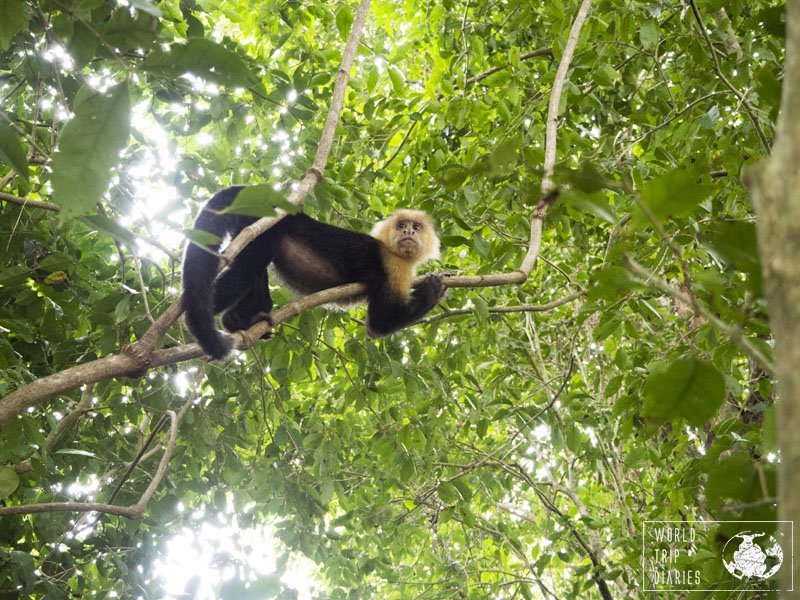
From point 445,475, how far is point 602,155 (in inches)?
133

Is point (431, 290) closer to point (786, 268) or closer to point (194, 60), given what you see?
point (194, 60)

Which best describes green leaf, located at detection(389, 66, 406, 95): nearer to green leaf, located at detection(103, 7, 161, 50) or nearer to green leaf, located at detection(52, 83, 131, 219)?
green leaf, located at detection(103, 7, 161, 50)

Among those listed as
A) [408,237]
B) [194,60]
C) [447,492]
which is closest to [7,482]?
[194,60]

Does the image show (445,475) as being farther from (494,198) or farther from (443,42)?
(443,42)

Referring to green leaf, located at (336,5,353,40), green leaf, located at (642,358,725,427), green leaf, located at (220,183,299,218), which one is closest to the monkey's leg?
green leaf, located at (336,5,353,40)

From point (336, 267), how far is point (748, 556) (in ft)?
10.8

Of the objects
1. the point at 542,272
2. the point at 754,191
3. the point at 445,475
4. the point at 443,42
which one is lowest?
the point at 445,475

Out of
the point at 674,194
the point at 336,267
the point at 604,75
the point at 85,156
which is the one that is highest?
the point at 604,75

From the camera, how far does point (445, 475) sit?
6312 mm

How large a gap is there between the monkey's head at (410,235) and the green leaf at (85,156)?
3678 millimetres

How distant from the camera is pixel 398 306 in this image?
4453 millimetres

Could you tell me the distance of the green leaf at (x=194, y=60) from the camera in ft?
3.75

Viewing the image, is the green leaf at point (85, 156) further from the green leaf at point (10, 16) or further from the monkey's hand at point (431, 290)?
the monkey's hand at point (431, 290)

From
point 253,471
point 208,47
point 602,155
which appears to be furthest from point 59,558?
point 602,155
